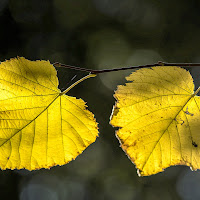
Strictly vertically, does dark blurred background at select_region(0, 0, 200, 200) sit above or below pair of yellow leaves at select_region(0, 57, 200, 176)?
above

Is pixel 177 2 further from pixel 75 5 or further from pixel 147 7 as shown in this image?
pixel 75 5

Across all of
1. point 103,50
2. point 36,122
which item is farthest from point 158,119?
point 103,50

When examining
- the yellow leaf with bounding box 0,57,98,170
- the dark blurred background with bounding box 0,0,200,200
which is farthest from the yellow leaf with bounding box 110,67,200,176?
the dark blurred background with bounding box 0,0,200,200

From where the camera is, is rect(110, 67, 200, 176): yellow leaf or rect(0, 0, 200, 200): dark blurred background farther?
rect(0, 0, 200, 200): dark blurred background

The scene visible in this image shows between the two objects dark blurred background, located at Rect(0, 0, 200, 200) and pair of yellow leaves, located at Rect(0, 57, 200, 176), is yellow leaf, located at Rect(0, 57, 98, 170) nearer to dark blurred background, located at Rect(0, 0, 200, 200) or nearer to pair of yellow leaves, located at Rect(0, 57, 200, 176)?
pair of yellow leaves, located at Rect(0, 57, 200, 176)

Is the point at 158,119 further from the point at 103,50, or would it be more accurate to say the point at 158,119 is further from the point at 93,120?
the point at 103,50

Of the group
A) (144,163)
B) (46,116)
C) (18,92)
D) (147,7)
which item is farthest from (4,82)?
(147,7)

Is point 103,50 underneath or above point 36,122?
above
